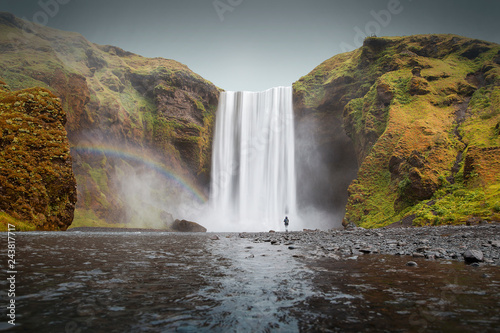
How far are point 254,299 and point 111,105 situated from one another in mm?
50775

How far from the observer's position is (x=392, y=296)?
3695mm

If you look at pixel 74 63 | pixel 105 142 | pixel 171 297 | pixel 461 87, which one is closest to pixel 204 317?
pixel 171 297

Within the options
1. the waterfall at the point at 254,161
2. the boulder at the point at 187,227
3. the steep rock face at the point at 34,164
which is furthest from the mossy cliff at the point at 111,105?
the steep rock face at the point at 34,164

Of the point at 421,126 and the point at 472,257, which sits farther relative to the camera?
the point at 421,126

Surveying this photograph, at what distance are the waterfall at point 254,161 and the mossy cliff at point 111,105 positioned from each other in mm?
3755

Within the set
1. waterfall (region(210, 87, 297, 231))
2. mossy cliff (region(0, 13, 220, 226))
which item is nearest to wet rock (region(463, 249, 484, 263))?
waterfall (region(210, 87, 297, 231))

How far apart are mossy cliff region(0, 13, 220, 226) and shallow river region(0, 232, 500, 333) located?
36.4m

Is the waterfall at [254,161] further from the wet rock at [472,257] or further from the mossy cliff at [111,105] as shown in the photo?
the wet rock at [472,257]

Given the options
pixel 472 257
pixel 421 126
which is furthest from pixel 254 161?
pixel 472 257

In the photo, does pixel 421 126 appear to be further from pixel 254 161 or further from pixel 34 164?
pixel 34 164

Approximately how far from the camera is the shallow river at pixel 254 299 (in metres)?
2.66

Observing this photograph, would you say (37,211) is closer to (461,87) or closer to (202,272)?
(202,272)

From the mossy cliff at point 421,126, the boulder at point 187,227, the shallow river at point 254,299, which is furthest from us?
the boulder at point 187,227

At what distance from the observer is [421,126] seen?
25766 mm
